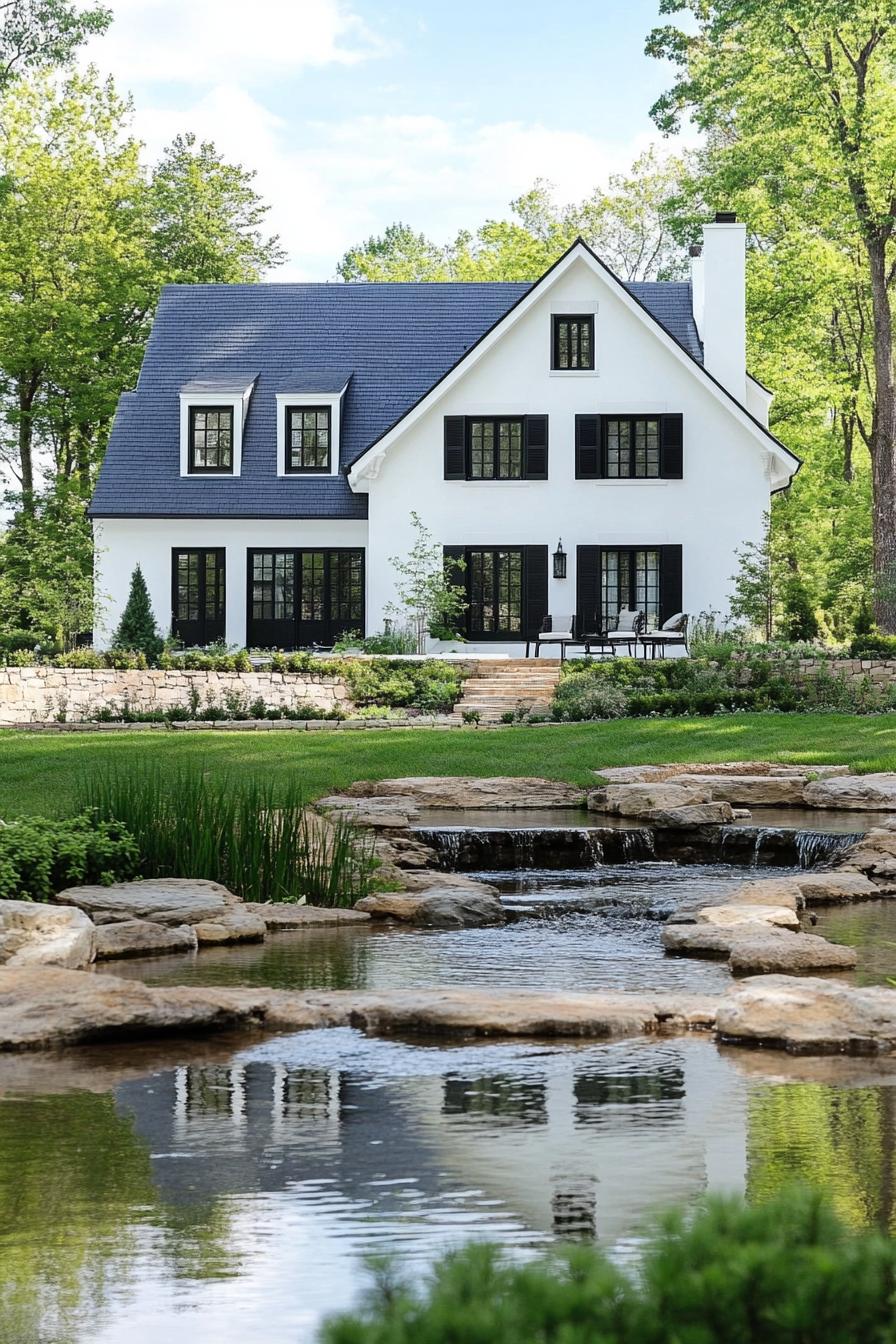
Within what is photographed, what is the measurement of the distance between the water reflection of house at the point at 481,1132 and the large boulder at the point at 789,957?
1.80 m

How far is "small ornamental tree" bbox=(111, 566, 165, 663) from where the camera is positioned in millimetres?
29531

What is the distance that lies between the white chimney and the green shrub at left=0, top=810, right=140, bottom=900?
930 inches

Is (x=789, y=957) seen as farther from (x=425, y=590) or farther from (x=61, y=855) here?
(x=425, y=590)

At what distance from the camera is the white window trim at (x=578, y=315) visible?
30875 millimetres

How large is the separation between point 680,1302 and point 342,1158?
123 inches

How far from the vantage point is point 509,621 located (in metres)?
31.0

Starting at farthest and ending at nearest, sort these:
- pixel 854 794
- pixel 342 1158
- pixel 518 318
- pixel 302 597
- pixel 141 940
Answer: pixel 302 597 → pixel 518 318 → pixel 854 794 → pixel 141 940 → pixel 342 1158

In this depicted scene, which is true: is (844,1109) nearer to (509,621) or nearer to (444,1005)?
(444,1005)

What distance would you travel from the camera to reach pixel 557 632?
3039 centimetres

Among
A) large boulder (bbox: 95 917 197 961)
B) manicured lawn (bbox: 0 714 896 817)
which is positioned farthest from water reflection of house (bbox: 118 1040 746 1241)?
manicured lawn (bbox: 0 714 896 817)

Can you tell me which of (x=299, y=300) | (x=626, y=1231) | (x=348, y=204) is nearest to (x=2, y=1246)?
(x=626, y=1231)

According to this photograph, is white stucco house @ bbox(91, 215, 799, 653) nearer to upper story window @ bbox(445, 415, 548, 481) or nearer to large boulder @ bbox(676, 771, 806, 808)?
upper story window @ bbox(445, 415, 548, 481)

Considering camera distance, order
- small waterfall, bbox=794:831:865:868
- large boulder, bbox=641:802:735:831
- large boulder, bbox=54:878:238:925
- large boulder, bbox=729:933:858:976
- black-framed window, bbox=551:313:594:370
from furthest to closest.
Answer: black-framed window, bbox=551:313:594:370 → large boulder, bbox=641:802:735:831 → small waterfall, bbox=794:831:865:868 → large boulder, bbox=54:878:238:925 → large boulder, bbox=729:933:858:976

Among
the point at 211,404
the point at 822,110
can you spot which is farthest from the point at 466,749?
the point at 822,110
